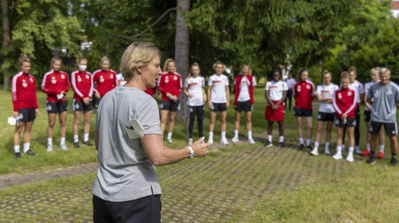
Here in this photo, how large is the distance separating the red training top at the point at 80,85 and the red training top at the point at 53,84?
52 centimetres

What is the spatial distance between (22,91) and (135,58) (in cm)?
655

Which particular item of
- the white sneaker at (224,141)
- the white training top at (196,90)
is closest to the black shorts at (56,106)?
the white training top at (196,90)

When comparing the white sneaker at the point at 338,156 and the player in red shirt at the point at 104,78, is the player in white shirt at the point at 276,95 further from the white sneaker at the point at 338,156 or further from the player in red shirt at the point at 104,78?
the player in red shirt at the point at 104,78

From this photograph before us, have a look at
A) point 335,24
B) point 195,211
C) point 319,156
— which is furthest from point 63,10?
point 195,211

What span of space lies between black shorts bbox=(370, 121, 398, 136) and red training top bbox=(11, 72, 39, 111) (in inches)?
286

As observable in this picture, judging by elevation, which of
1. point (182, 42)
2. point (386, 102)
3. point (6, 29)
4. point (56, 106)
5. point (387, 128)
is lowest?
point (387, 128)

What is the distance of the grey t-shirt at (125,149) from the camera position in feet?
7.42

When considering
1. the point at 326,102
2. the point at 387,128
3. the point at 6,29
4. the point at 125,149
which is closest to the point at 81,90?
the point at 326,102

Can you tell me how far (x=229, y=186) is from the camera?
6531mm

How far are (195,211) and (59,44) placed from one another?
31.4 meters

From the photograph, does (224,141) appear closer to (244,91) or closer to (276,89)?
(244,91)

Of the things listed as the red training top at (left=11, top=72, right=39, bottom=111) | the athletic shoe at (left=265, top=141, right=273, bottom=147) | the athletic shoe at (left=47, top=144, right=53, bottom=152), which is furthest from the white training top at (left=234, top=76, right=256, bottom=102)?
the red training top at (left=11, top=72, right=39, bottom=111)

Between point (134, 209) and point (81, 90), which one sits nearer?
point (134, 209)

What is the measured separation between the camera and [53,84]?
855 centimetres
